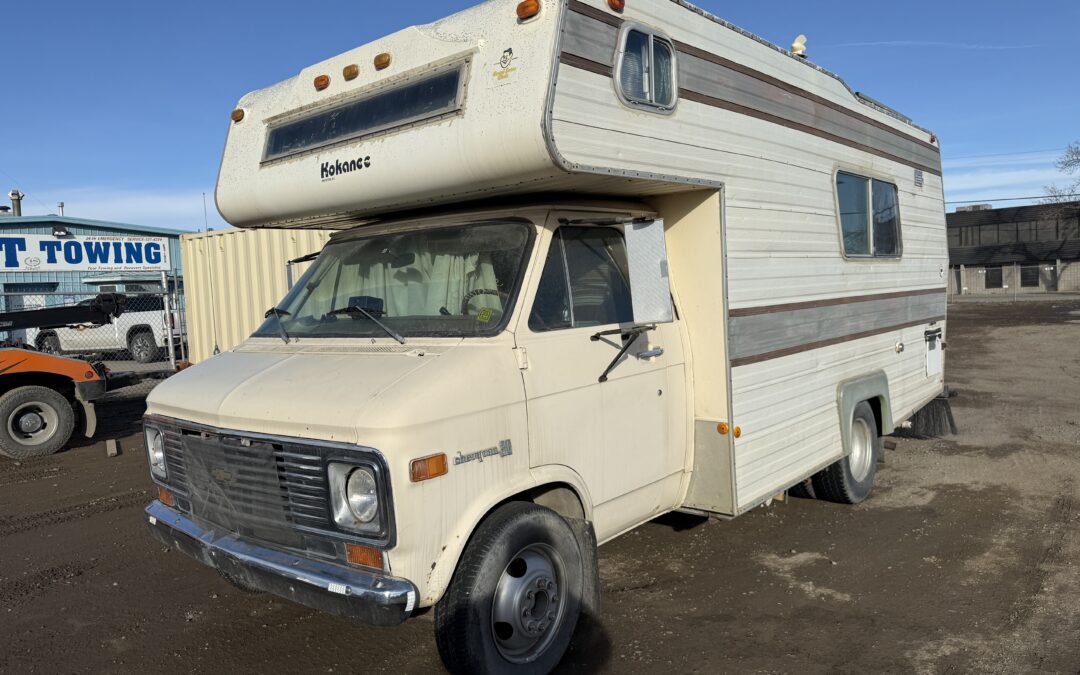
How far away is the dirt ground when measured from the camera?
395 centimetres

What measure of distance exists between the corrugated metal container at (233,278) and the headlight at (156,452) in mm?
5782

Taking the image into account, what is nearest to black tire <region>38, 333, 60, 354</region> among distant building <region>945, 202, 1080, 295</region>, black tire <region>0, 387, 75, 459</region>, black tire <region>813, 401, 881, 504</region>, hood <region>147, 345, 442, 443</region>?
black tire <region>0, 387, 75, 459</region>

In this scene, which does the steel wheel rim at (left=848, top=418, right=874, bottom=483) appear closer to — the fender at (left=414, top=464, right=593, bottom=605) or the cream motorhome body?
the cream motorhome body

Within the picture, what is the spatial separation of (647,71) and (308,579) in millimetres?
2829

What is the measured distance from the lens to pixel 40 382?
30.6 feet

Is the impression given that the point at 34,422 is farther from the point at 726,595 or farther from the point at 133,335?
the point at 133,335

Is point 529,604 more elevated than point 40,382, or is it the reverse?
point 40,382

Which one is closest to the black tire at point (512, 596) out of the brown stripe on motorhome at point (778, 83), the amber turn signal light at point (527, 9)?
the amber turn signal light at point (527, 9)

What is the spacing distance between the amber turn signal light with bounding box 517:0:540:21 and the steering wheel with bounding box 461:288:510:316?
47.9 inches

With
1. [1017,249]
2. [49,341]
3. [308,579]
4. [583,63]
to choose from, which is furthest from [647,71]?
[1017,249]

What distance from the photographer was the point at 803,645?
13.1 ft

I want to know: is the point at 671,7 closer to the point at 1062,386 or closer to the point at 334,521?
the point at 334,521

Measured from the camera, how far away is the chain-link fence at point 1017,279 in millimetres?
37250

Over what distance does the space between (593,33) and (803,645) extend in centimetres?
310
